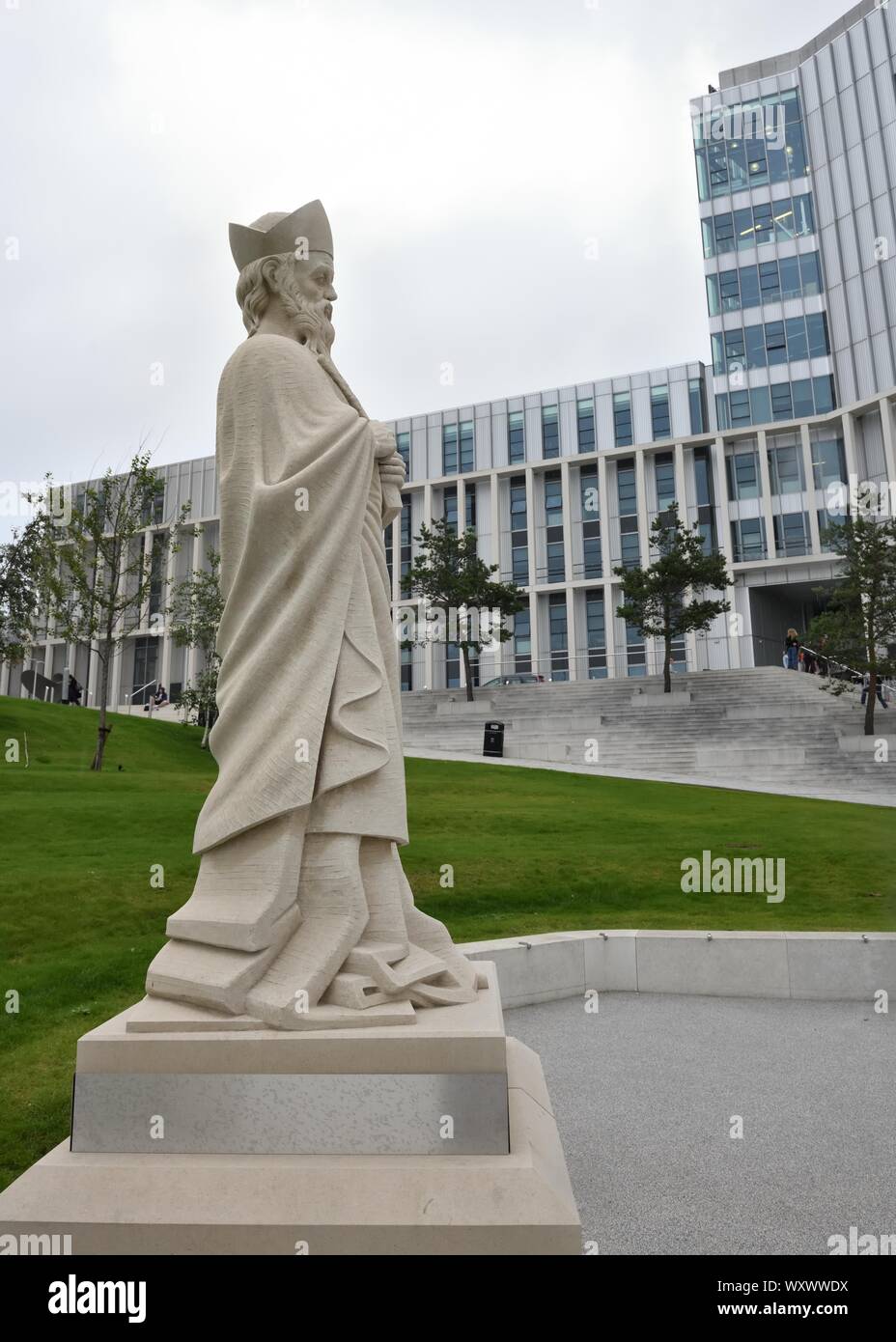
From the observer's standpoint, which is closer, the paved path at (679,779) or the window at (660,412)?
the paved path at (679,779)

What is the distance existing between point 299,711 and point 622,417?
5115cm

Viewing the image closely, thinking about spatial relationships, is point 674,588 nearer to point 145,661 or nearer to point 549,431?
point 549,431

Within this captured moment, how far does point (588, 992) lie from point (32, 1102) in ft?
15.5

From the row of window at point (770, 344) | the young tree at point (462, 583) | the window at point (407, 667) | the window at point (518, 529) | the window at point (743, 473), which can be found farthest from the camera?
the window at point (407, 667)

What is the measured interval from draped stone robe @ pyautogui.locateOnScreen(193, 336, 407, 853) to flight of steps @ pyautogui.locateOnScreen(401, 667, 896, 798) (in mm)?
19126

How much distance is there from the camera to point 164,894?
8875 mm

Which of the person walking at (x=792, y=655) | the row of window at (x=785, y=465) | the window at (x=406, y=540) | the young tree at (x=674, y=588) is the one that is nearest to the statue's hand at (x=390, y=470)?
the young tree at (x=674, y=588)

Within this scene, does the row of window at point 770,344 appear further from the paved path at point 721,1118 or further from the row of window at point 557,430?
the paved path at point 721,1118

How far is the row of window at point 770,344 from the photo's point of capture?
45688 millimetres

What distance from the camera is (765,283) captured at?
4741 cm

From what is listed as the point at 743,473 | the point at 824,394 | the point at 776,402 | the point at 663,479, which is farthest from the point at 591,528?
the point at 824,394

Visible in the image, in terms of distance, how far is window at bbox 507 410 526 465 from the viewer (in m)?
53.4

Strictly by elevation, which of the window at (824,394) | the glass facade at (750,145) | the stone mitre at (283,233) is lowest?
the stone mitre at (283,233)

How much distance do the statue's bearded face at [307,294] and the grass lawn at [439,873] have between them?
4246 mm
